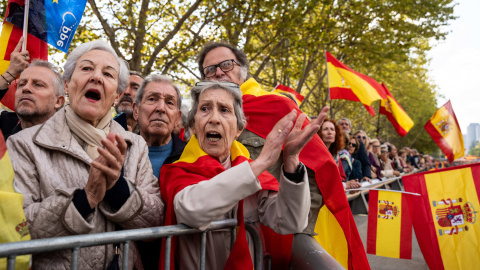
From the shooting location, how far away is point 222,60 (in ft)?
10.6

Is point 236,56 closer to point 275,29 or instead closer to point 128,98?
point 128,98

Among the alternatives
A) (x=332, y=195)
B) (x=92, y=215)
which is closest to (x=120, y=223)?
(x=92, y=215)

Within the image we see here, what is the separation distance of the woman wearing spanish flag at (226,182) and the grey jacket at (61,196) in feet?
0.67

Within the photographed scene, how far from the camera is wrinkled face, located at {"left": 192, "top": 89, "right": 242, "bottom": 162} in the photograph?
2234 mm

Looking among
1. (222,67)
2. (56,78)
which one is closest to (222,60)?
(222,67)

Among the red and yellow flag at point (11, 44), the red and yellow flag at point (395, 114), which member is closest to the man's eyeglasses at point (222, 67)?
the red and yellow flag at point (11, 44)

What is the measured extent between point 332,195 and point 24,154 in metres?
Answer: 1.96

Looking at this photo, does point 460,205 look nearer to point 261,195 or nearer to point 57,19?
point 261,195

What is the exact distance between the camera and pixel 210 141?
7.35 feet

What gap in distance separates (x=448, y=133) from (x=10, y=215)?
12464 mm

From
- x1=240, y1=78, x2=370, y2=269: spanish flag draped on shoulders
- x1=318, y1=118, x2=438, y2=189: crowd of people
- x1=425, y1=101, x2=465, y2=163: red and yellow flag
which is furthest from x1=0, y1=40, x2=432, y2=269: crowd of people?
x1=425, y1=101, x2=465, y2=163: red and yellow flag

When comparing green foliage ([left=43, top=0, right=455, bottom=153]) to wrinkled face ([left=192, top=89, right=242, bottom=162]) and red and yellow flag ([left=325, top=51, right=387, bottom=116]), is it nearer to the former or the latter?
red and yellow flag ([left=325, top=51, right=387, bottom=116])

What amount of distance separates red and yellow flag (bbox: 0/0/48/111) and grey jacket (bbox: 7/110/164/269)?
2.13 metres

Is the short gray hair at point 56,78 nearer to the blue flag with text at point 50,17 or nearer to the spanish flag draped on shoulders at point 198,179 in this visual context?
the blue flag with text at point 50,17
